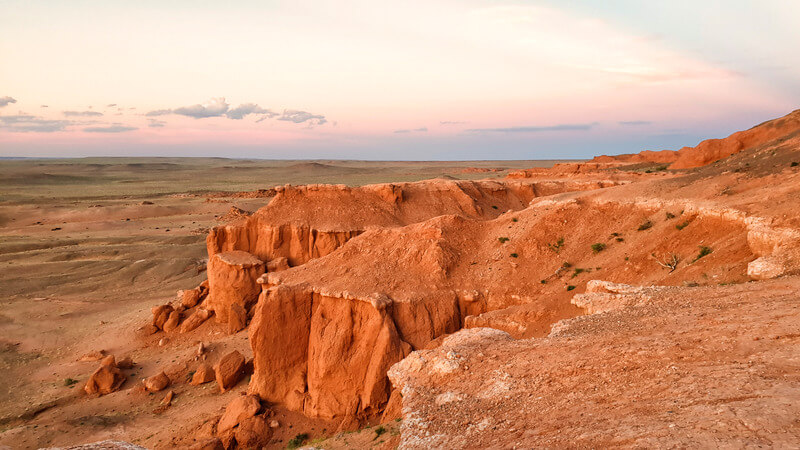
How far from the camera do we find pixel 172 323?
23.5m

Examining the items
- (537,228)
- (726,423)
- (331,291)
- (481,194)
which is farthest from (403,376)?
(481,194)

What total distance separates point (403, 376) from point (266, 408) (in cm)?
762

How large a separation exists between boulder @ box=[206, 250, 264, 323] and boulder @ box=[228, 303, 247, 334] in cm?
37

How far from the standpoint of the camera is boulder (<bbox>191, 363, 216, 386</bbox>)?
18844 mm

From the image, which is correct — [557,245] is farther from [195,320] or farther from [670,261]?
[195,320]

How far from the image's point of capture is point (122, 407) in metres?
18.0

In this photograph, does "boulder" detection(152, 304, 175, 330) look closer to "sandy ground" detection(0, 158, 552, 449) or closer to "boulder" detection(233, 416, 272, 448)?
"sandy ground" detection(0, 158, 552, 449)

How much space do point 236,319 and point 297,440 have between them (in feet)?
29.0

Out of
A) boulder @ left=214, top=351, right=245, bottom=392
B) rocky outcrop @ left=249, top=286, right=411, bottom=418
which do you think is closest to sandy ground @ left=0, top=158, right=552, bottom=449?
boulder @ left=214, top=351, right=245, bottom=392

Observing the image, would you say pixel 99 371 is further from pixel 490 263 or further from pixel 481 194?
pixel 481 194

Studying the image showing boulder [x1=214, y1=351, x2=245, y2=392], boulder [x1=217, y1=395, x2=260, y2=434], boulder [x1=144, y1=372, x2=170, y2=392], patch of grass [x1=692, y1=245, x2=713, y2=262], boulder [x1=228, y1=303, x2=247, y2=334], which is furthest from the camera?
boulder [x1=228, y1=303, x2=247, y2=334]

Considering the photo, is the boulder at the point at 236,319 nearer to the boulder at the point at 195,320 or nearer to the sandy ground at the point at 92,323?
the sandy ground at the point at 92,323

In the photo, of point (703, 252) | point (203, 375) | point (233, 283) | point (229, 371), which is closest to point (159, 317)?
point (233, 283)

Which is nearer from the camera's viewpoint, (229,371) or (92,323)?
(229,371)
